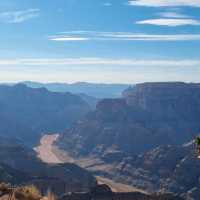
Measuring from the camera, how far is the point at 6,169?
386 feet

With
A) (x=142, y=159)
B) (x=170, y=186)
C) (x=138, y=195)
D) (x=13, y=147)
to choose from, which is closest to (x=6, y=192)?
(x=138, y=195)

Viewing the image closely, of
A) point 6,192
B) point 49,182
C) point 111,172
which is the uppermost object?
point 6,192

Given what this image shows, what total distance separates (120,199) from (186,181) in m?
87.1

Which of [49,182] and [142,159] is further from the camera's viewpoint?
[142,159]

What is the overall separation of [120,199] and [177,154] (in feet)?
354

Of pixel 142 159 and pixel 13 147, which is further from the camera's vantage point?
pixel 142 159

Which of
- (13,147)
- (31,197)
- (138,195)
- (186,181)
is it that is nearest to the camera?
(31,197)

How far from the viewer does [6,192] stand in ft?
102

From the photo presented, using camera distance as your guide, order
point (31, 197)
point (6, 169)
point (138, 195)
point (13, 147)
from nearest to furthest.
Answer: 1. point (31, 197)
2. point (138, 195)
3. point (6, 169)
4. point (13, 147)

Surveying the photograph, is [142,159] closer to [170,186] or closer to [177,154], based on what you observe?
[177,154]

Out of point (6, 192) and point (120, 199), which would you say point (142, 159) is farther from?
point (6, 192)

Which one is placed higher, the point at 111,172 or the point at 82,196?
the point at 82,196

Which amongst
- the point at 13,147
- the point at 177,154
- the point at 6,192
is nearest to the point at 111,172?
the point at 177,154

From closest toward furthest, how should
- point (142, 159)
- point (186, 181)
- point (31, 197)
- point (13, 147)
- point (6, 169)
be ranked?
point (31, 197) → point (6, 169) → point (186, 181) → point (13, 147) → point (142, 159)
